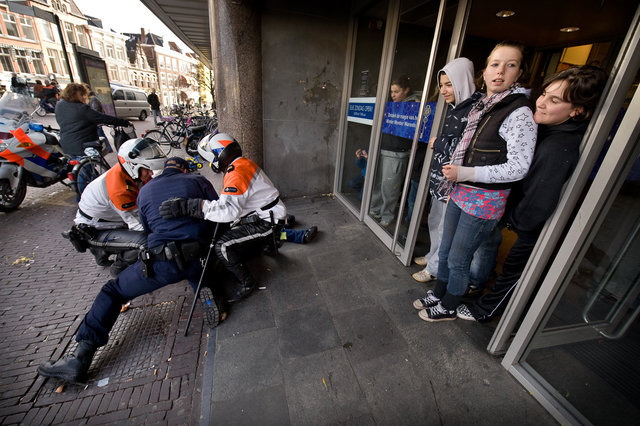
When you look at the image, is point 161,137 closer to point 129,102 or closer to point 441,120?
point 129,102

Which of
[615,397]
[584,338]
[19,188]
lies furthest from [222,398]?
[19,188]

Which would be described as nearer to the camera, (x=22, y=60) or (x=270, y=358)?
(x=270, y=358)

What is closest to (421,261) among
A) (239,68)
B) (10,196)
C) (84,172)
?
(239,68)

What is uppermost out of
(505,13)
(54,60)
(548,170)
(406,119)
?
(54,60)

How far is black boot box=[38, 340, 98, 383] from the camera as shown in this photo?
6.23 ft

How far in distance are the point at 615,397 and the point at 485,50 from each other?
6552 mm

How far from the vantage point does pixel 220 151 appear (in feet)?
8.30

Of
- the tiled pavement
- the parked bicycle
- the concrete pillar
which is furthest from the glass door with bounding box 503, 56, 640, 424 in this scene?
the parked bicycle

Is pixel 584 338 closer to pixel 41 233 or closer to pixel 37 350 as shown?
pixel 37 350

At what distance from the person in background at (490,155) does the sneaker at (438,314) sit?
1.31ft

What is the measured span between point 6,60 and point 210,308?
44.0 metres

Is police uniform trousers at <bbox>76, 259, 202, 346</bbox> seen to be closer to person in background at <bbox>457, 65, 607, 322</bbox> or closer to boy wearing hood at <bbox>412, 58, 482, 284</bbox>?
boy wearing hood at <bbox>412, 58, 482, 284</bbox>

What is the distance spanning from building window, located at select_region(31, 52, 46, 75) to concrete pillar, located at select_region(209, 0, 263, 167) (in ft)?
137

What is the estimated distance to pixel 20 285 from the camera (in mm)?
2857
